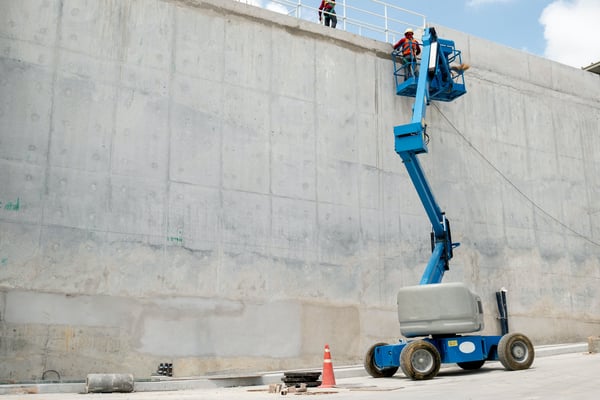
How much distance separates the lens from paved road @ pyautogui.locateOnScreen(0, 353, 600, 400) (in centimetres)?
865

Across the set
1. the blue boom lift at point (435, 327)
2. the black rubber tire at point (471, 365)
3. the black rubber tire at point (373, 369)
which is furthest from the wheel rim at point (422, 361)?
the black rubber tire at point (471, 365)

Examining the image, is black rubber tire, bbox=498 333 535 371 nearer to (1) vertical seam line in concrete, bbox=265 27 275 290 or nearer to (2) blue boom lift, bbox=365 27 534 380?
(2) blue boom lift, bbox=365 27 534 380

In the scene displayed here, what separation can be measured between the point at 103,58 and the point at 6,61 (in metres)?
2.05

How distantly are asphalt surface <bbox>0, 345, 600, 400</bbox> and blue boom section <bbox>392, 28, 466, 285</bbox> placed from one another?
2.57m

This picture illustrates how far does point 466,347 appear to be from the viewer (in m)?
12.9

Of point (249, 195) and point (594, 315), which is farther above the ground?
point (249, 195)

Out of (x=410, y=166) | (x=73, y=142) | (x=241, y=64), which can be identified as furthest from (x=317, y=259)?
(x=73, y=142)

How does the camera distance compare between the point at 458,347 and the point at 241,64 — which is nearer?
the point at 458,347

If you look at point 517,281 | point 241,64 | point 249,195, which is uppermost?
point 241,64

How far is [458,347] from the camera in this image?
1284 cm

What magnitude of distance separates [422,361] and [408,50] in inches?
404

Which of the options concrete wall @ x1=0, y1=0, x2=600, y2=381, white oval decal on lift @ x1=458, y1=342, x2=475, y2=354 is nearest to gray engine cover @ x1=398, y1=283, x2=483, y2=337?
white oval decal on lift @ x1=458, y1=342, x2=475, y2=354

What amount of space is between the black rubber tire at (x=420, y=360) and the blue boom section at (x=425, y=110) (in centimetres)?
182

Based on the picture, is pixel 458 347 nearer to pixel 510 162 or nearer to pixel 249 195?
pixel 249 195
